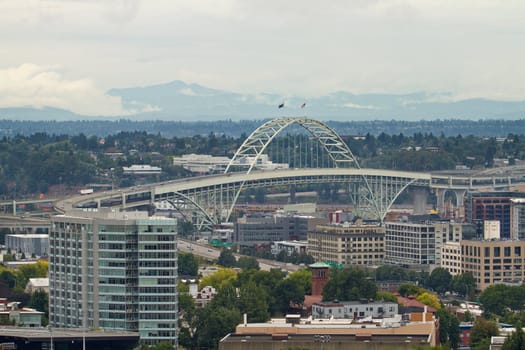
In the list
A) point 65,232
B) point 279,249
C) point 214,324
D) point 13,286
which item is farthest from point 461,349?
point 279,249

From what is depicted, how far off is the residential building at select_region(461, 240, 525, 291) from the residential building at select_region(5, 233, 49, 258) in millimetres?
31496

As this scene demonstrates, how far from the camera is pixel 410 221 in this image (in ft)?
639

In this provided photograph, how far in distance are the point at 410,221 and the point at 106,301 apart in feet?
275

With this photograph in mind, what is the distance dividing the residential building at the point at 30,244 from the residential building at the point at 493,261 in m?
31.5

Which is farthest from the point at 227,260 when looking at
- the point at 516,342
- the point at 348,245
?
the point at 516,342

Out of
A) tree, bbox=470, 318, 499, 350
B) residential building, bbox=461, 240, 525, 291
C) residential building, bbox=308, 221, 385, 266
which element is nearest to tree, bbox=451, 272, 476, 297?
residential building, bbox=461, 240, 525, 291

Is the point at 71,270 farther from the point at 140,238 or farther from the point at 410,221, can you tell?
the point at 410,221

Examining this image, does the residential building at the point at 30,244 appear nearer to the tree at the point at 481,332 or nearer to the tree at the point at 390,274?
the tree at the point at 390,274

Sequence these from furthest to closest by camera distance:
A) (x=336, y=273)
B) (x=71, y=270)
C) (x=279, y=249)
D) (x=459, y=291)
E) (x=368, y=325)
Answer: (x=279, y=249) → (x=459, y=291) → (x=336, y=273) → (x=71, y=270) → (x=368, y=325)

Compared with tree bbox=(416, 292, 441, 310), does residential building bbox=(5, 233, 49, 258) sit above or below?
above

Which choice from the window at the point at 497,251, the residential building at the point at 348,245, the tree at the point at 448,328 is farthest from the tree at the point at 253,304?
the residential building at the point at 348,245

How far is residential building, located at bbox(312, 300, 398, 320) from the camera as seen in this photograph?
397ft

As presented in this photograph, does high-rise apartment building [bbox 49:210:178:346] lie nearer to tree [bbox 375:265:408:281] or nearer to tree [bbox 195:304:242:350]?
tree [bbox 195:304:242:350]

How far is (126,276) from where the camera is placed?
368ft
